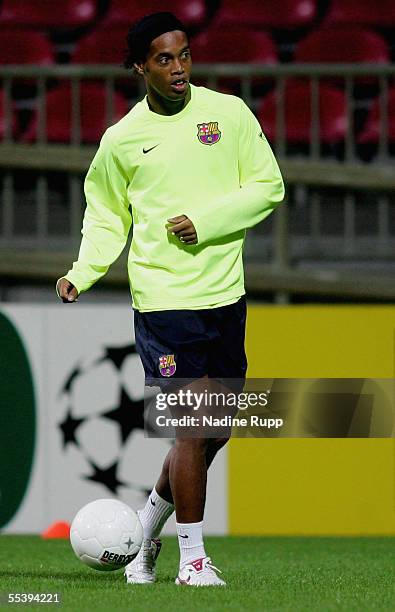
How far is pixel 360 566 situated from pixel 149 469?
1903mm

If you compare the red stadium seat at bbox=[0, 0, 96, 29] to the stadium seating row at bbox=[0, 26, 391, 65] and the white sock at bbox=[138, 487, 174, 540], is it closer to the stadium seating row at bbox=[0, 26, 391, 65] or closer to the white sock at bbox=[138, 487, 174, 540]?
the stadium seating row at bbox=[0, 26, 391, 65]

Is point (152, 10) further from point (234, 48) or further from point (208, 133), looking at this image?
point (208, 133)

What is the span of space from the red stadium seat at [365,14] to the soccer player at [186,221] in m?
4.98

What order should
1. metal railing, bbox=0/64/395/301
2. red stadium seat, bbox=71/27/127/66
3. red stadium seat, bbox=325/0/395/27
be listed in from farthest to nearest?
1. red stadium seat, bbox=325/0/395/27
2. red stadium seat, bbox=71/27/127/66
3. metal railing, bbox=0/64/395/301

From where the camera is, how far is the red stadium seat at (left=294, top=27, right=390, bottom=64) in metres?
8.70

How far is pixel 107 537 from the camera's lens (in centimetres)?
429

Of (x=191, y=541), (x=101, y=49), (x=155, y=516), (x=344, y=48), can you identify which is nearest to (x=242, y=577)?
(x=155, y=516)

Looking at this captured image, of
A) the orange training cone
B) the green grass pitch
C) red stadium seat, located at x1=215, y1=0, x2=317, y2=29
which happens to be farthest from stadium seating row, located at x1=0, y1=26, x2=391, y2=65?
the green grass pitch

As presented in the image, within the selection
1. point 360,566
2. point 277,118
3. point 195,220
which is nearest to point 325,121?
point 277,118

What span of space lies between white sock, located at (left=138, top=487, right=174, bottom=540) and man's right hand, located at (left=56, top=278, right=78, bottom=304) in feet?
2.38

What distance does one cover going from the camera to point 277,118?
24.8 feet

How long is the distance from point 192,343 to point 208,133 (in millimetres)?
663

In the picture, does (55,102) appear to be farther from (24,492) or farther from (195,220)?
(195,220)

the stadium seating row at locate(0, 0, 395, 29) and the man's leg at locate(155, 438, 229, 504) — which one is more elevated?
the stadium seating row at locate(0, 0, 395, 29)
